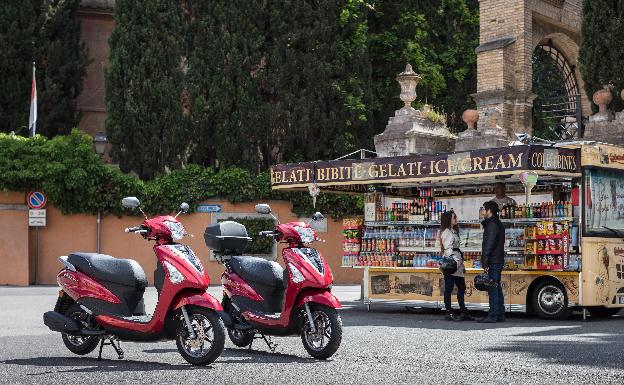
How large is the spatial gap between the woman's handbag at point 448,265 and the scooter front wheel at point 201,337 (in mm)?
6764

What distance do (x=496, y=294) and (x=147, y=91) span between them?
1754cm

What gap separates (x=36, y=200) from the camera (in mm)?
28484

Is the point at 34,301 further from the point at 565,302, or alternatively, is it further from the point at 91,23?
the point at 91,23

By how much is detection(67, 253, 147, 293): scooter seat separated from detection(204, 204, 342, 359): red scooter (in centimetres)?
90

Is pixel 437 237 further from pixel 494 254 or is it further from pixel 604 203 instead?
pixel 604 203

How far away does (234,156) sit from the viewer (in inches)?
1193

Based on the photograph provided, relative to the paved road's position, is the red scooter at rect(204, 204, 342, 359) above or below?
above

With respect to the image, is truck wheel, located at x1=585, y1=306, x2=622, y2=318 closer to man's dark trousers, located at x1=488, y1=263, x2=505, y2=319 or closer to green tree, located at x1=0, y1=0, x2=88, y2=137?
man's dark trousers, located at x1=488, y1=263, x2=505, y2=319

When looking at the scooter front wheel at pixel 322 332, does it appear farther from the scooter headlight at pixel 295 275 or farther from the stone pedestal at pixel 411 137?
the stone pedestal at pixel 411 137

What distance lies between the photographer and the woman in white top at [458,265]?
605 inches

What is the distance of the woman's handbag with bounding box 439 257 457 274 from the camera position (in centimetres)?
1542

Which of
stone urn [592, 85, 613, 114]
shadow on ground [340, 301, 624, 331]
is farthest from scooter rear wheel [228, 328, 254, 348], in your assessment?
stone urn [592, 85, 613, 114]

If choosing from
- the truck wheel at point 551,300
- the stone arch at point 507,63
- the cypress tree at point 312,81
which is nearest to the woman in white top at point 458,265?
the truck wheel at point 551,300

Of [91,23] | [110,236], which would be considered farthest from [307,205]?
[91,23]
